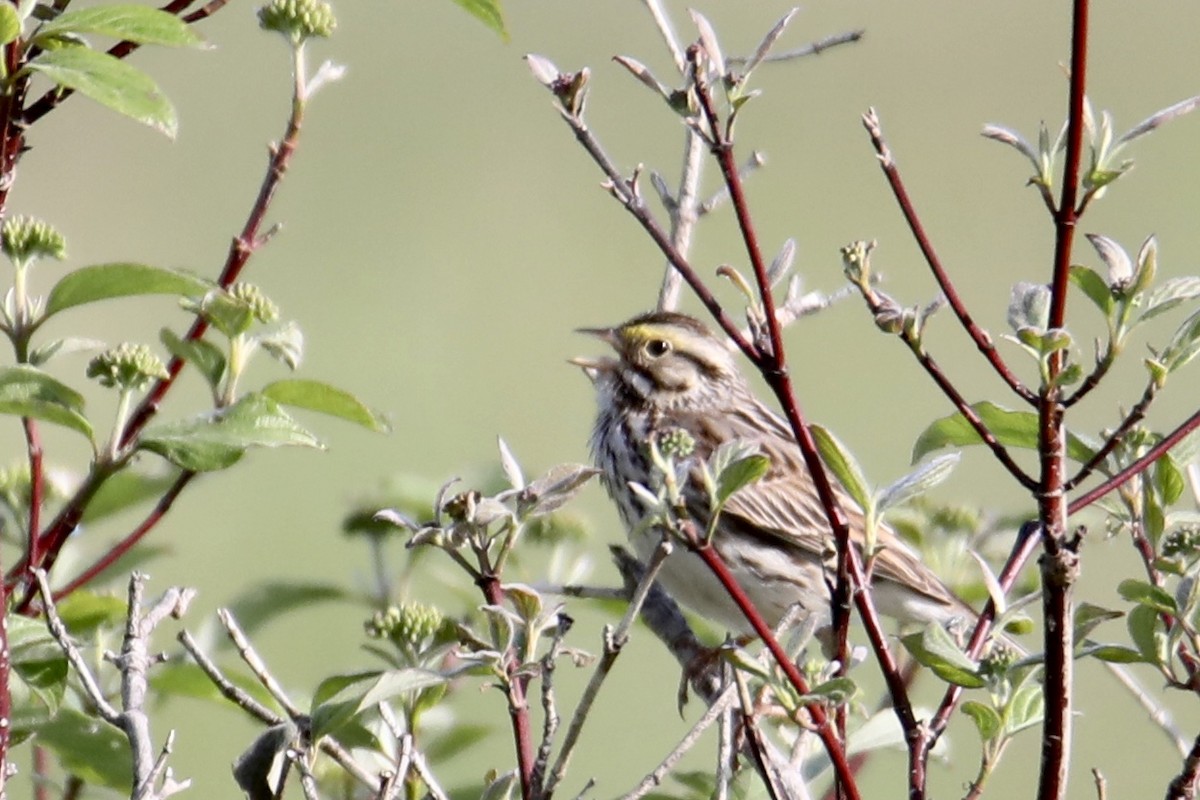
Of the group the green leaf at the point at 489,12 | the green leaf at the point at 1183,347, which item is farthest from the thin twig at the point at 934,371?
the green leaf at the point at 489,12

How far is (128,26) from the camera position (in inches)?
81.4

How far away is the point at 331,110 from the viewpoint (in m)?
16.8

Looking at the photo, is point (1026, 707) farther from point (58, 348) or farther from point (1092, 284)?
point (58, 348)

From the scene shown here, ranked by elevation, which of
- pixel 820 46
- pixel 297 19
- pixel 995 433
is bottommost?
pixel 995 433

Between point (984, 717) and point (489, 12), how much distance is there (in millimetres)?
1037

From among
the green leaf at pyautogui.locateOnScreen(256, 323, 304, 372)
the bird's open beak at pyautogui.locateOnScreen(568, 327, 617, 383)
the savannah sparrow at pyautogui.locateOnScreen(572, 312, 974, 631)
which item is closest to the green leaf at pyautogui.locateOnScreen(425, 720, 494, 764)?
the green leaf at pyautogui.locateOnScreen(256, 323, 304, 372)

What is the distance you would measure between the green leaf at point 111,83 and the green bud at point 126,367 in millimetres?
686

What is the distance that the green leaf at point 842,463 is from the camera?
2002 millimetres

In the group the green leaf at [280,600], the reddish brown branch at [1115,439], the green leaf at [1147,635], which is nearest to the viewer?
the reddish brown branch at [1115,439]

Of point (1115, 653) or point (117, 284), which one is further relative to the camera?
point (117, 284)

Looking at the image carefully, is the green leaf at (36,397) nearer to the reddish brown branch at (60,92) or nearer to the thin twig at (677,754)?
the reddish brown branch at (60,92)

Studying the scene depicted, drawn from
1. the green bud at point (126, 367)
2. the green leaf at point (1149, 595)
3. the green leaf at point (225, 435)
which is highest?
the green bud at point (126, 367)

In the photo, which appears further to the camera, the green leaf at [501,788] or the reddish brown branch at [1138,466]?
the green leaf at [501,788]

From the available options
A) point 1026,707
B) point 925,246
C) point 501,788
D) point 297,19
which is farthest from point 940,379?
point 297,19
